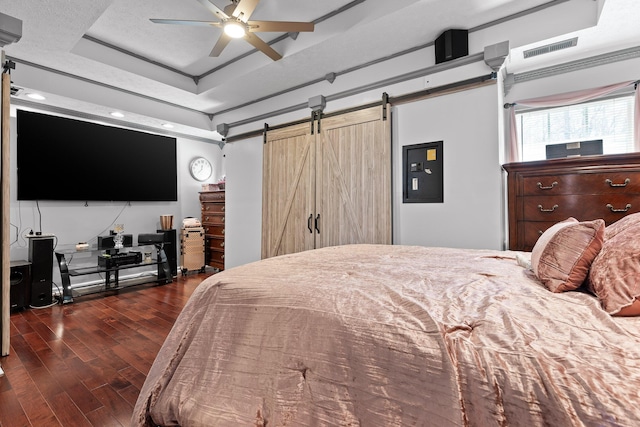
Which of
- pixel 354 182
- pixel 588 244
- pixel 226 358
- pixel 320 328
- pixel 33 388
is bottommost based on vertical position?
pixel 33 388

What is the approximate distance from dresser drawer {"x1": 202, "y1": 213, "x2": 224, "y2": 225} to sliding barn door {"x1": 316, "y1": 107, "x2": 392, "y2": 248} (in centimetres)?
230

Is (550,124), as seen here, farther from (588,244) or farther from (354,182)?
(588,244)

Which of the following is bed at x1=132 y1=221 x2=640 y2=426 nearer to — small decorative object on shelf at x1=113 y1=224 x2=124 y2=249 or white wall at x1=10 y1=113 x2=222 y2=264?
small decorative object on shelf at x1=113 y1=224 x2=124 y2=249

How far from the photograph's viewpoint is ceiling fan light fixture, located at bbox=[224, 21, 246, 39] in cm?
247

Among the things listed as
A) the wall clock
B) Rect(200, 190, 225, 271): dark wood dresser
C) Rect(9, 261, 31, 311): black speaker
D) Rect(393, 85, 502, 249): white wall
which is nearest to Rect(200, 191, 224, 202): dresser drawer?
Rect(200, 190, 225, 271): dark wood dresser

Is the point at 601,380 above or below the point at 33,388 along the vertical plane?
above

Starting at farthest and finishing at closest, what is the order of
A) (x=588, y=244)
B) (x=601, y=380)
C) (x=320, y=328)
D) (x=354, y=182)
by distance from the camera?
(x=354, y=182) < (x=588, y=244) < (x=320, y=328) < (x=601, y=380)

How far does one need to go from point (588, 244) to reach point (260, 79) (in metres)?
3.80

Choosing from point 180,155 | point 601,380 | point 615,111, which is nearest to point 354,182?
point 615,111

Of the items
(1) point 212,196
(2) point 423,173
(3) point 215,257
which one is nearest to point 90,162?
(1) point 212,196

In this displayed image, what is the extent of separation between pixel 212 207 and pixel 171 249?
3.30ft

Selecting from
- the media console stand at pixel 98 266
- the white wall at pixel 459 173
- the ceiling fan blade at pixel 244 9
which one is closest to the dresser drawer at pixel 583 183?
the white wall at pixel 459 173

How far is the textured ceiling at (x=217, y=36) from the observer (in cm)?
254

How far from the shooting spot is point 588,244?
110 cm
